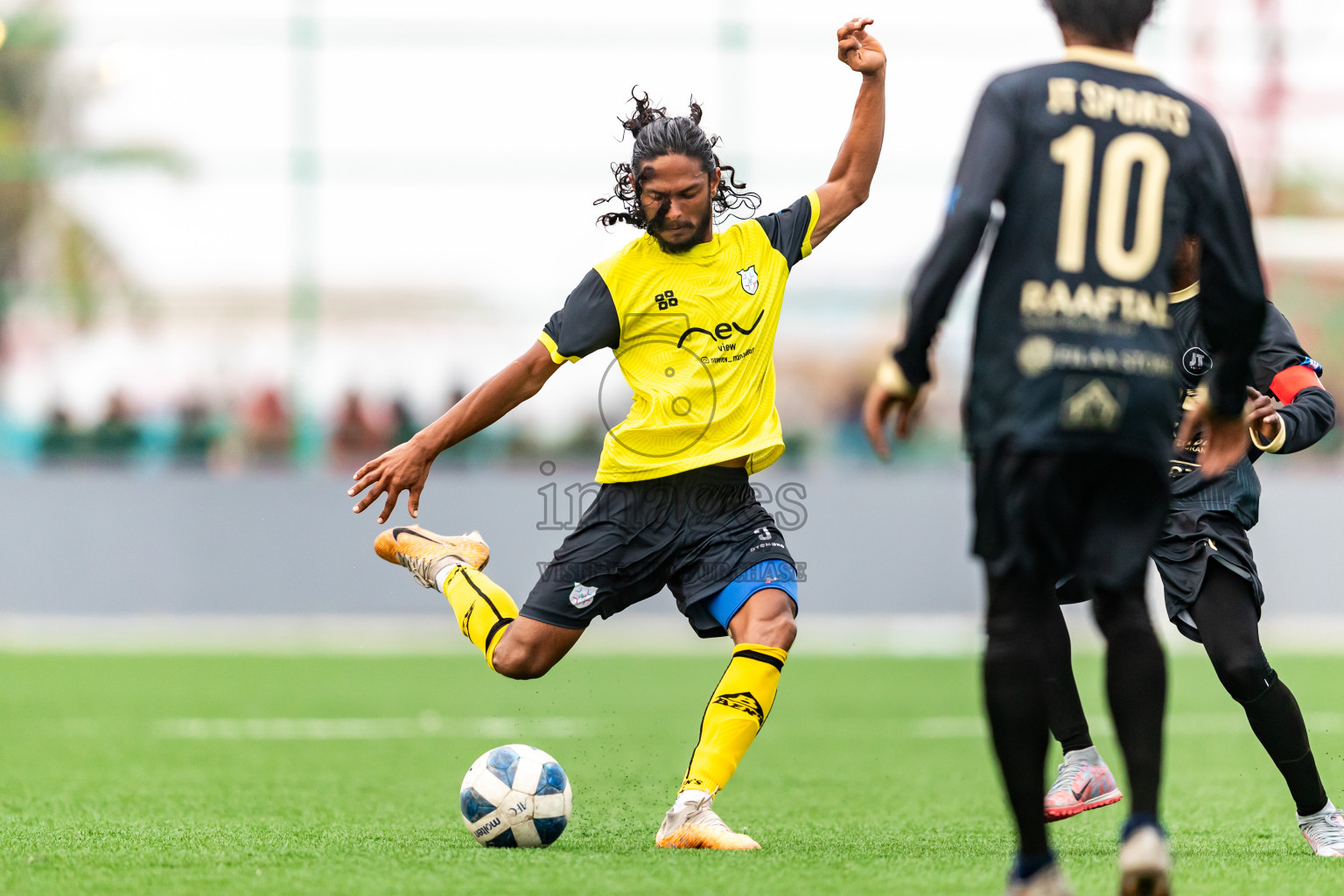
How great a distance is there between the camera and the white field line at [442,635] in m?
13.6

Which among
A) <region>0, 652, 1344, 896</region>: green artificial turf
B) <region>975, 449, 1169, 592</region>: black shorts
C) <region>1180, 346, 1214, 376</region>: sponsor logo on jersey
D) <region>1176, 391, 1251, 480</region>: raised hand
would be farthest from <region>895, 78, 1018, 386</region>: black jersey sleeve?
<region>1180, 346, 1214, 376</region>: sponsor logo on jersey

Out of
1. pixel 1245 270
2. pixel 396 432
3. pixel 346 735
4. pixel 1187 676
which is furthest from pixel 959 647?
pixel 1245 270

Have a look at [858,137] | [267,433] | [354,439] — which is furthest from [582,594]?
[267,433]

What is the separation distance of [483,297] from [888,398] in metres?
13.5

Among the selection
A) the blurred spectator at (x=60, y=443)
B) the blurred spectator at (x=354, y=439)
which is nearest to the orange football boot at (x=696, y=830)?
the blurred spectator at (x=354, y=439)

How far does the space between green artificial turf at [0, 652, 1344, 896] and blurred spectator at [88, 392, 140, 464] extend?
3989mm

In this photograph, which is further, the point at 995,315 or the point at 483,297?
the point at 483,297

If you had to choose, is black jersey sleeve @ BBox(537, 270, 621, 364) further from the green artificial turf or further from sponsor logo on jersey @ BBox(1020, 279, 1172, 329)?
sponsor logo on jersey @ BBox(1020, 279, 1172, 329)

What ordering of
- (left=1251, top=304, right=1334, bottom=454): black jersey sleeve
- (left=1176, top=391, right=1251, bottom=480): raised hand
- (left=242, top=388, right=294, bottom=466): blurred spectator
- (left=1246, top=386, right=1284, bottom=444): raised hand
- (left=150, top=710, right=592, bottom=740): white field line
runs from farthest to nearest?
(left=242, top=388, right=294, bottom=466): blurred spectator, (left=150, top=710, right=592, bottom=740): white field line, (left=1251, top=304, right=1334, bottom=454): black jersey sleeve, (left=1246, top=386, right=1284, bottom=444): raised hand, (left=1176, top=391, right=1251, bottom=480): raised hand

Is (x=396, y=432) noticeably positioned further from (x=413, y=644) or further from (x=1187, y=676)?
(x=1187, y=676)

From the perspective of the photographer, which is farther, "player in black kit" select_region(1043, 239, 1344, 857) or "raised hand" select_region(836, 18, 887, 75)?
"raised hand" select_region(836, 18, 887, 75)

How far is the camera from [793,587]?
512cm

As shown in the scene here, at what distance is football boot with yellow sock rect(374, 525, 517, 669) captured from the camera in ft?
18.1

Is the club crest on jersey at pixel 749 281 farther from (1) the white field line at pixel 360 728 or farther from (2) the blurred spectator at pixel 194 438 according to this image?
(2) the blurred spectator at pixel 194 438
